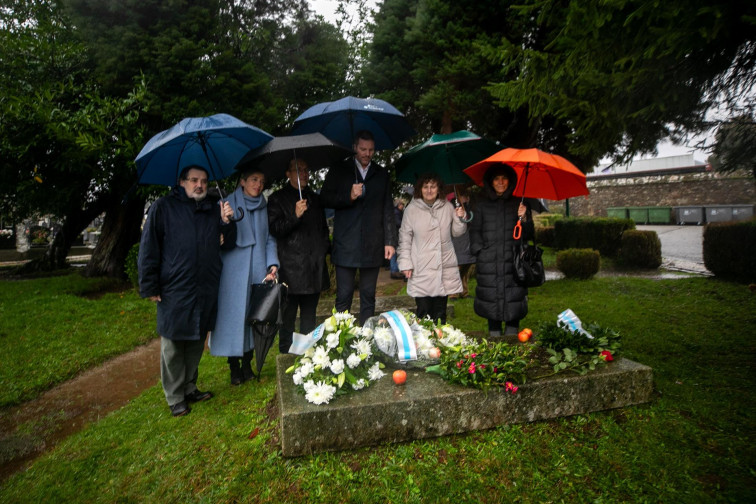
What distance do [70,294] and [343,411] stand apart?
8.92 m

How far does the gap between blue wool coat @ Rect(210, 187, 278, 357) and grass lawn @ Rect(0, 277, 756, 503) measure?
0.46 metres

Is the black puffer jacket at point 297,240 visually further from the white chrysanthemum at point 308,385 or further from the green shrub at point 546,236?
the green shrub at point 546,236

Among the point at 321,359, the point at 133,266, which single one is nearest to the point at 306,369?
Result: the point at 321,359

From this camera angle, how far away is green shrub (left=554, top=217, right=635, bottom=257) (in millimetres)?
13250

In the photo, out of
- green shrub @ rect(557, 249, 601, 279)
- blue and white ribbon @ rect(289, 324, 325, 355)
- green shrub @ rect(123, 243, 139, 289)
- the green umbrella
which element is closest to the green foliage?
green shrub @ rect(123, 243, 139, 289)

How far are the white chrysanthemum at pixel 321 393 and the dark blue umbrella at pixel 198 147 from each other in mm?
2189

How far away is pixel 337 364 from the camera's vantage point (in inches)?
110

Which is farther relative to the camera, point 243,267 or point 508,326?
point 508,326

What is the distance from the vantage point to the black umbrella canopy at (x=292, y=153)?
3520 millimetres

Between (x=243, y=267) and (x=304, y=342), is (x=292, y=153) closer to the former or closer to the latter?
(x=243, y=267)

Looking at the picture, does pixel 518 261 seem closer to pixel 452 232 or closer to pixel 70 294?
pixel 452 232

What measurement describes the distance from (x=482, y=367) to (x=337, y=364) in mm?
1020

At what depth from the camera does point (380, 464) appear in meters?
2.56

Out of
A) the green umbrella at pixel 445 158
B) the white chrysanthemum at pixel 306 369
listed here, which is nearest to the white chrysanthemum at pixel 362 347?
the white chrysanthemum at pixel 306 369
